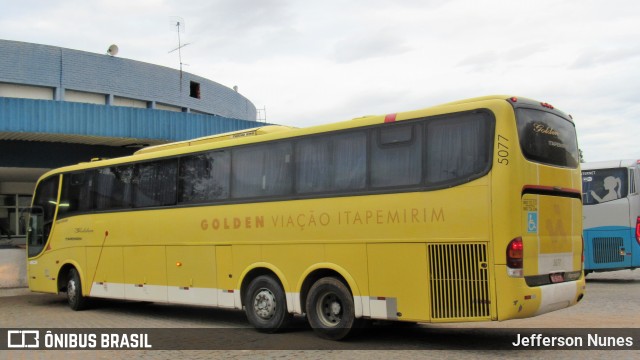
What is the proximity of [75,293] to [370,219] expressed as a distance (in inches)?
342

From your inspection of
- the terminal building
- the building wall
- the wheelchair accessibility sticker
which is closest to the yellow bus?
the wheelchair accessibility sticker

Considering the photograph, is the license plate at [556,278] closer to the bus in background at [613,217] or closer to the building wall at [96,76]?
the bus in background at [613,217]

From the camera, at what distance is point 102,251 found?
45.3 feet

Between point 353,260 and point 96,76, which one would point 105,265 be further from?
point 96,76

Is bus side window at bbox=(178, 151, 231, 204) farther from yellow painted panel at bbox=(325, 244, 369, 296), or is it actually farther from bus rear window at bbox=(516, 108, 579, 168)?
bus rear window at bbox=(516, 108, 579, 168)

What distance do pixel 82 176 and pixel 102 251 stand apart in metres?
2.03

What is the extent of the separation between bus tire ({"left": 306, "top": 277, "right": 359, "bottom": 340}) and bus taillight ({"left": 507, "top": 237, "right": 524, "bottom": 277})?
241 centimetres

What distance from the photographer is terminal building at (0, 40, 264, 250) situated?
1995cm

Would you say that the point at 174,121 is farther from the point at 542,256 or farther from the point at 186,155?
the point at 542,256

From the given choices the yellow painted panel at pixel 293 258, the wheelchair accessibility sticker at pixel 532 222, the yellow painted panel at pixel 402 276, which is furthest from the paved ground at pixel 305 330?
the wheelchair accessibility sticker at pixel 532 222

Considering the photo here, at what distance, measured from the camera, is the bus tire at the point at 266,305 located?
10.1m

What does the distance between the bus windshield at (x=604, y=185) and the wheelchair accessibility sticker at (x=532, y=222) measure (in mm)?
10235

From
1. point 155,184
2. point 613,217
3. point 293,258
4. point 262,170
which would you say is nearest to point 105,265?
point 155,184

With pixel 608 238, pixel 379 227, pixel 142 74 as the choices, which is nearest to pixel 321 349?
pixel 379 227
